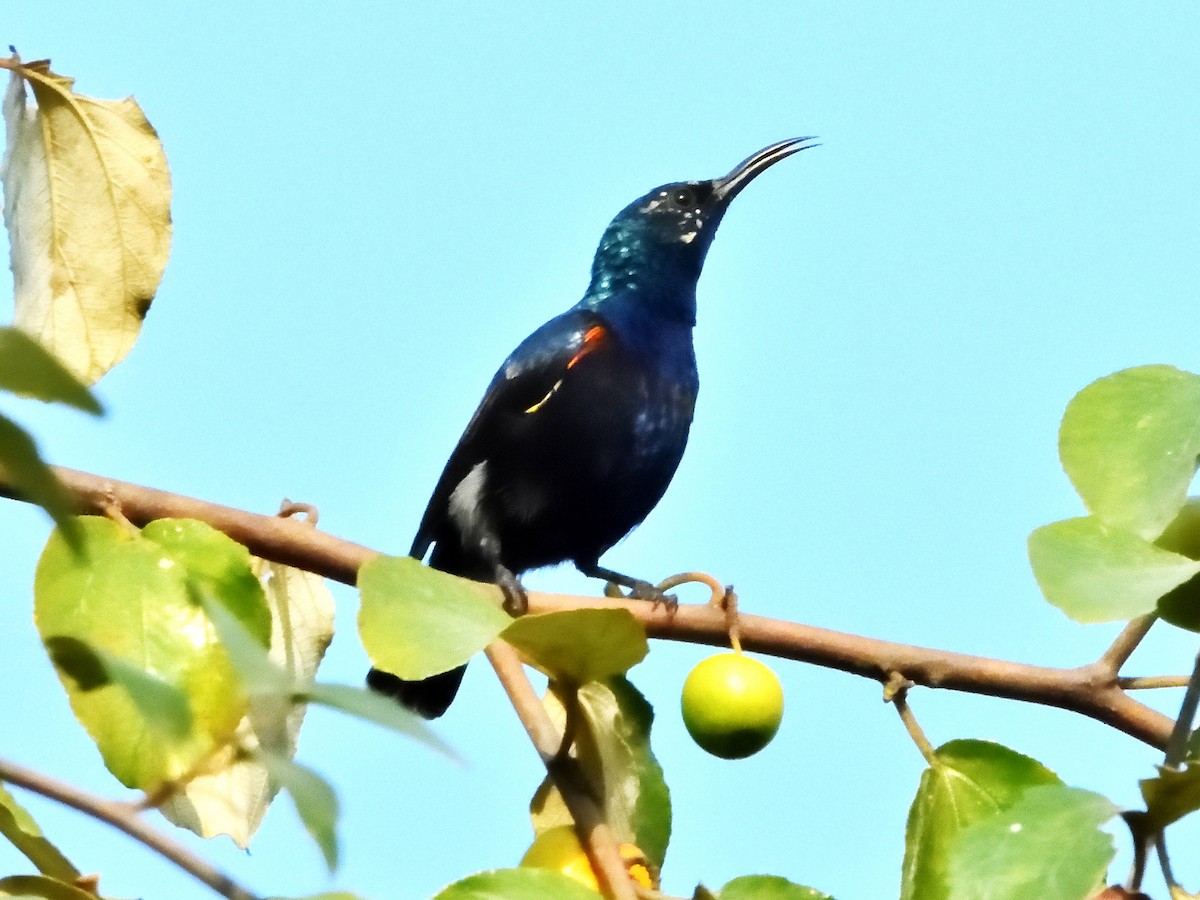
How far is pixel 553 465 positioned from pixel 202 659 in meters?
2.90

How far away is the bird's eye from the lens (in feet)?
18.3

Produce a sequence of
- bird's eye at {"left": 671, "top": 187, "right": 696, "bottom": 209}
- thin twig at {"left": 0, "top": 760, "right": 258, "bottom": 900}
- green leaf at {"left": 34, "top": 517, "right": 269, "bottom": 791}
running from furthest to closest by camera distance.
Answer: bird's eye at {"left": 671, "top": 187, "right": 696, "bottom": 209} → green leaf at {"left": 34, "top": 517, "right": 269, "bottom": 791} → thin twig at {"left": 0, "top": 760, "right": 258, "bottom": 900}

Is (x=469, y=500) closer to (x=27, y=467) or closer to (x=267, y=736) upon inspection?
(x=267, y=736)

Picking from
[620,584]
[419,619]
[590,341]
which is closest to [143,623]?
[419,619]

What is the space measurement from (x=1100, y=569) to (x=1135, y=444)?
18 cm

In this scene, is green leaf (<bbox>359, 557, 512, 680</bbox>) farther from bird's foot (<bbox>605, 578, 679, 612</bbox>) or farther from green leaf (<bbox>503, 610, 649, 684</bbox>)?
bird's foot (<bbox>605, 578, 679, 612</bbox>)

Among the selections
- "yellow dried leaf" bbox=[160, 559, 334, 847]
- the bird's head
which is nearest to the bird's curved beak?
the bird's head

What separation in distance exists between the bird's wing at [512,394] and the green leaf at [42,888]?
3.06 metres

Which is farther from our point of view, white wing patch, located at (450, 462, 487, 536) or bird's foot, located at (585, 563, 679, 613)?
white wing patch, located at (450, 462, 487, 536)

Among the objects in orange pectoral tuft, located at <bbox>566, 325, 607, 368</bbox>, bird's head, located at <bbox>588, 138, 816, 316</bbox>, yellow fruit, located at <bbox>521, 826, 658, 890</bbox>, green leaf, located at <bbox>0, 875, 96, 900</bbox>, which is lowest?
green leaf, located at <bbox>0, 875, 96, 900</bbox>

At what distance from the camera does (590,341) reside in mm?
4668

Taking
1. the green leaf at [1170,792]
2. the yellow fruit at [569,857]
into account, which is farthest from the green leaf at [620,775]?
the green leaf at [1170,792]

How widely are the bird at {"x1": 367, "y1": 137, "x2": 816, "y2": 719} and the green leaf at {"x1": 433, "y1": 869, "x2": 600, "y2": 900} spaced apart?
2.63 meters

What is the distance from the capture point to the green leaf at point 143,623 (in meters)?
1.43
